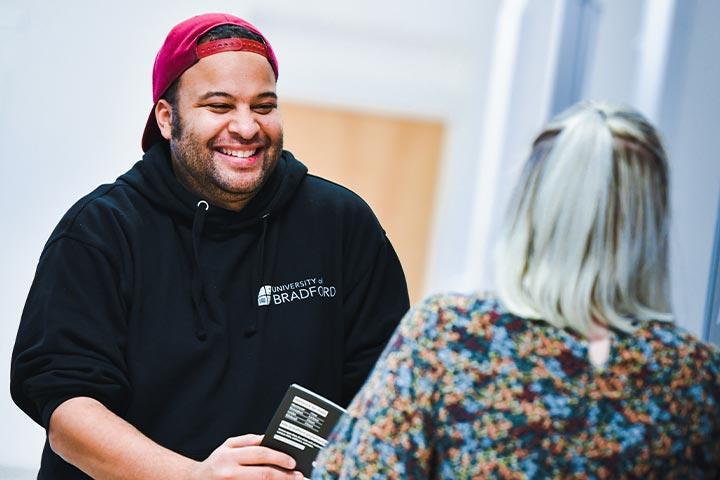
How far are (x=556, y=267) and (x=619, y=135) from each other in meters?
0.18

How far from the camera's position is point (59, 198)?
338 centimetres

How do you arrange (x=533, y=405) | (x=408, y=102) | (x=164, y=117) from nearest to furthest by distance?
1. (x=533, y=405)
2. (x=164, y=117)
3. (x=408, y=102)

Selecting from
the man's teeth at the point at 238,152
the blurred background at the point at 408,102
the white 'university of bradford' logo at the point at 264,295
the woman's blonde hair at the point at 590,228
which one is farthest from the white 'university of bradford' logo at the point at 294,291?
the woman's blonde hair at the point at 590,228

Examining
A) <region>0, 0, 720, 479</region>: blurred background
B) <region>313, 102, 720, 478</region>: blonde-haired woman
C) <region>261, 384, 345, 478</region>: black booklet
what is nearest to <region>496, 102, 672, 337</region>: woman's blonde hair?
<region>313, 102, 720, 478</region>: blonde-haired woman

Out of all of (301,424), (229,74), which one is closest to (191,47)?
(229,74)

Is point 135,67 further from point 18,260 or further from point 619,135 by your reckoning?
point 619,135

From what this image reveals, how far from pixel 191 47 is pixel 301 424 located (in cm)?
71

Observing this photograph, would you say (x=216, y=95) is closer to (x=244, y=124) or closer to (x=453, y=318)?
(x=244, y=124)

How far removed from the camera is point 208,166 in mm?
2004

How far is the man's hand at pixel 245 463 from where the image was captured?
67.5 inches

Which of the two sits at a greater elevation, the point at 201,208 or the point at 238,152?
the point at 238,152

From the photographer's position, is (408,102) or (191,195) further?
(408,102)

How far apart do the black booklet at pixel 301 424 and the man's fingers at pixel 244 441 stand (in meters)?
0.01

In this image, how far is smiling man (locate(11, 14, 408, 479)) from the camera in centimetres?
179
